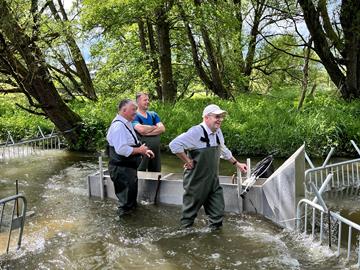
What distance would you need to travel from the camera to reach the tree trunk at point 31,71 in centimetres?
1232

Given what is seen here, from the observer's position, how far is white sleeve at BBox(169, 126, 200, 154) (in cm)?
632

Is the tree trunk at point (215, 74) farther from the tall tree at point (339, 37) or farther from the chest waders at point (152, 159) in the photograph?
the chest waders at point (152, 159)

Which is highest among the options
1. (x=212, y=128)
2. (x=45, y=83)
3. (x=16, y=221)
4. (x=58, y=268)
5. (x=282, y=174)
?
(x=45, y=83)

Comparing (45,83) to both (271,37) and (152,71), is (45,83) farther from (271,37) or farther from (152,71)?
(271,37)

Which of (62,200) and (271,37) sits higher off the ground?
(271,37)

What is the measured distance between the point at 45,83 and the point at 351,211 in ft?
31.3

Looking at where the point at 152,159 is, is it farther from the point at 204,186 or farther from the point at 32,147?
the point at 32,147

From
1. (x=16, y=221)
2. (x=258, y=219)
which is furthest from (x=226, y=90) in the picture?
(x=16, y=221)

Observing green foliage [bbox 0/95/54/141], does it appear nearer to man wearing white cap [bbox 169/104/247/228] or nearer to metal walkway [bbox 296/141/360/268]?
metal walkway [bbox 296/141/360/268]

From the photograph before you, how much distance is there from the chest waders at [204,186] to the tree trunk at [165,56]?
11.1 meters

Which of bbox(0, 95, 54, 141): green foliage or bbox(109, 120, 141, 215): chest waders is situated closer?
bbox(109, 120, 141, 215): chest waders

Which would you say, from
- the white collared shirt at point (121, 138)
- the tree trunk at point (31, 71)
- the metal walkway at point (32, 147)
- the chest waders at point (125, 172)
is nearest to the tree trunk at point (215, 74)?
the tree trunk at point (31, 71)

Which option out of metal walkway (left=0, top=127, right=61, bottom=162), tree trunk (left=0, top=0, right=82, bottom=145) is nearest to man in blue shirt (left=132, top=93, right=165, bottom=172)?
tree trunk (left=0, top=0, right=82, bottom=145)

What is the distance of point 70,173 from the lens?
39.2 ft
